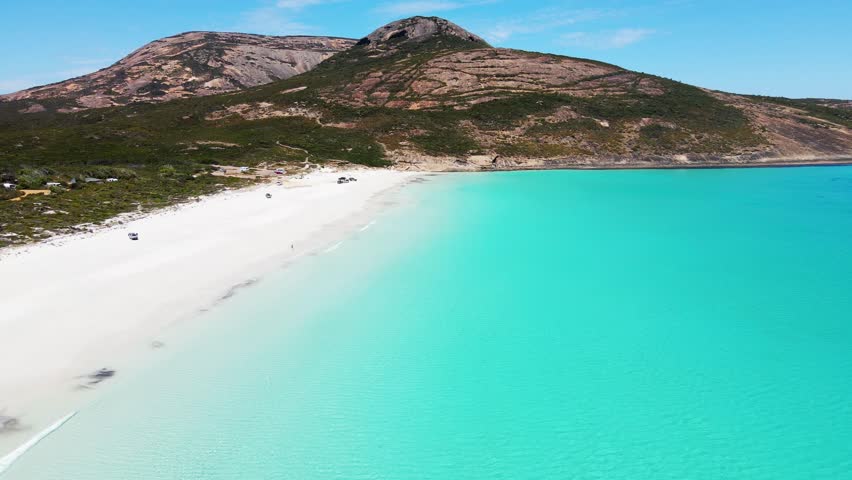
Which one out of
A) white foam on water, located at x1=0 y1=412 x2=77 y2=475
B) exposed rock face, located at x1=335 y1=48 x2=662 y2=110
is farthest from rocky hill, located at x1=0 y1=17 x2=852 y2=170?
white foam on water, located at x1=0 y1=412 x2=77 y2=475

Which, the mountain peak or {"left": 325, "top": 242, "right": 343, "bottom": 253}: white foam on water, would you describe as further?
the mountain peak

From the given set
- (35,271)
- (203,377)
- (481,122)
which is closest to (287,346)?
(203,377)

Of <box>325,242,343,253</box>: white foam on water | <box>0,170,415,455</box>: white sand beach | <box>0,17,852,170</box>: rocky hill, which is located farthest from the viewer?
<box>0,17,852,170</box>: rocky hill

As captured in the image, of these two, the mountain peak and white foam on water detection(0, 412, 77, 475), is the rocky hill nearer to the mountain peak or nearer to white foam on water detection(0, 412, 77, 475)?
the mountain peak

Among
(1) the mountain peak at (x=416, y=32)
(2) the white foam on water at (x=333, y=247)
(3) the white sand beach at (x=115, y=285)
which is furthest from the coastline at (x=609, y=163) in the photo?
(1) the mountain peak at (x=416, y=32)

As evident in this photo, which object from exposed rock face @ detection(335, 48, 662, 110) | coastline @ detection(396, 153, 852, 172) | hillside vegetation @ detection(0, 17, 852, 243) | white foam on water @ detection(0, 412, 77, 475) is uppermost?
exposed rock face @ detection(335, 48, 662, 110)

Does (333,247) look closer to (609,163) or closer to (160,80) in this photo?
(609,163)

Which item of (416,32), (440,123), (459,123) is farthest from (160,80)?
(459,123)
